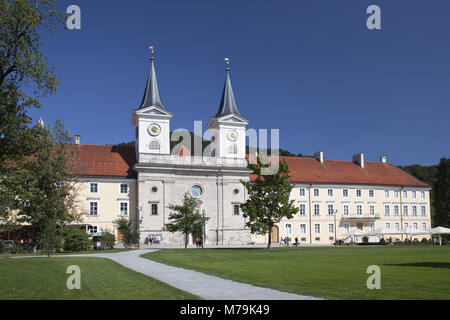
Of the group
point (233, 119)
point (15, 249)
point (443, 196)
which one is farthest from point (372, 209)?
point (15, 249)

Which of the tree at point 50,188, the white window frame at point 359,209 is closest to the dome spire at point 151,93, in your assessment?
the tree at point 50,188

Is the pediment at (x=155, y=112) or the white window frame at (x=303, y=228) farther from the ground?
the pediment at (x=155, y=112)

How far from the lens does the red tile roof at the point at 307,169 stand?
52.1m

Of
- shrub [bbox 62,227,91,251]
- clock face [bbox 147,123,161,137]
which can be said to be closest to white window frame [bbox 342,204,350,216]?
clock face [bbox 147,123,161,137]

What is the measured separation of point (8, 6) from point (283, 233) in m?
44.3

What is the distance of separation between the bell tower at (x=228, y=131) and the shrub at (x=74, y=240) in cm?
2238

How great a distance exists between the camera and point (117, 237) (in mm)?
50656

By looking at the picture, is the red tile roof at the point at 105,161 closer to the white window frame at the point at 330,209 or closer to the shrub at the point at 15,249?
the shrub at the point at 15,249

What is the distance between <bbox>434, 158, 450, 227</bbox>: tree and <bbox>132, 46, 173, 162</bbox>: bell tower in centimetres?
4758

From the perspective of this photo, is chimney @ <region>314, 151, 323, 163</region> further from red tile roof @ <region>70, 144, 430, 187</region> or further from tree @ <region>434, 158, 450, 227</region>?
tree @ <region>434, 158, 450, 227</region>

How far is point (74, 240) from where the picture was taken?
3784 centimetres
